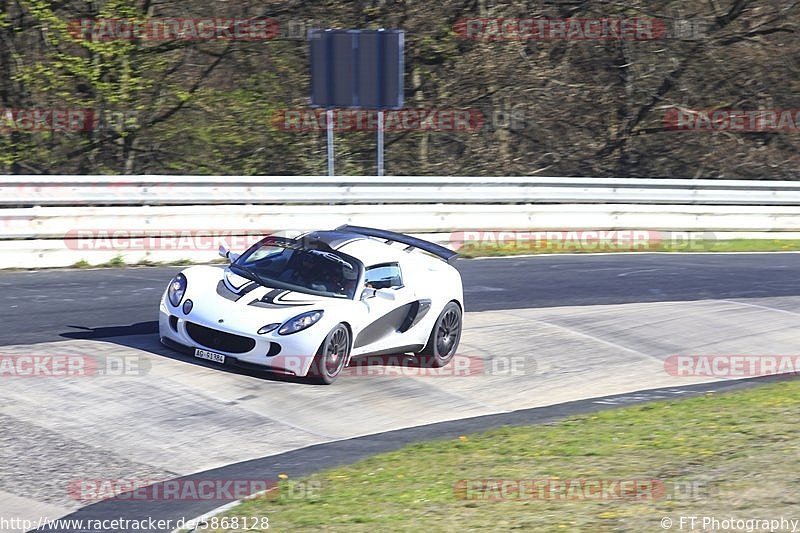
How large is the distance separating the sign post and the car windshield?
7494mm

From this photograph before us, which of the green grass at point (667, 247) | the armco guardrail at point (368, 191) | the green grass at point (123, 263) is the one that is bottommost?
the green grass at point (667, 247)

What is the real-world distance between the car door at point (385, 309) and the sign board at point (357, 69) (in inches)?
317

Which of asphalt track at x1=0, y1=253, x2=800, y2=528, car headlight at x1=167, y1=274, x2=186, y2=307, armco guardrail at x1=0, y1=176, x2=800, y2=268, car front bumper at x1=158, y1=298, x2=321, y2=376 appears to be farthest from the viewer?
armco guardrail at x1=0, y1=176, x2=800, y2=268

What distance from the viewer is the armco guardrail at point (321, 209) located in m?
15.2

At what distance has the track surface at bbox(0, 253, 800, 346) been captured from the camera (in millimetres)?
12133

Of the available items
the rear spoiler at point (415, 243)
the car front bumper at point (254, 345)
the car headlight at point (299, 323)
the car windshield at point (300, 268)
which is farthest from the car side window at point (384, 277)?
the car front bumper at point (254, 345)

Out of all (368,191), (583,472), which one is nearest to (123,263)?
(368,191)

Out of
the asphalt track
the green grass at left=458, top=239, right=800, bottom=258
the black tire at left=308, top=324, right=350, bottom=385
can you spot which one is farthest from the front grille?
the green grass at left=458, top=239, right=800, bottom=258

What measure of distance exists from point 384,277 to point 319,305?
1084 mm

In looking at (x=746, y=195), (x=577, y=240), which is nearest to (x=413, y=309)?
(x=577, y=240)

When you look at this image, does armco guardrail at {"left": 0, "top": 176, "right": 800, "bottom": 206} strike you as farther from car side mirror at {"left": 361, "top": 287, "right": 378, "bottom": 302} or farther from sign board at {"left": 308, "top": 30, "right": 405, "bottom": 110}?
car side mirror at {"left": 361, "top": 287, "right": 378, "bottom": 302}

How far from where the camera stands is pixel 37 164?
22969 millimetres

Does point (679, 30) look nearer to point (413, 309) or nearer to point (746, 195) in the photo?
point (746, 195)

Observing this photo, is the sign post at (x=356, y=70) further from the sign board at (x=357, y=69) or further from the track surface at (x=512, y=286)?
the track surface at (x=512, y=286)
